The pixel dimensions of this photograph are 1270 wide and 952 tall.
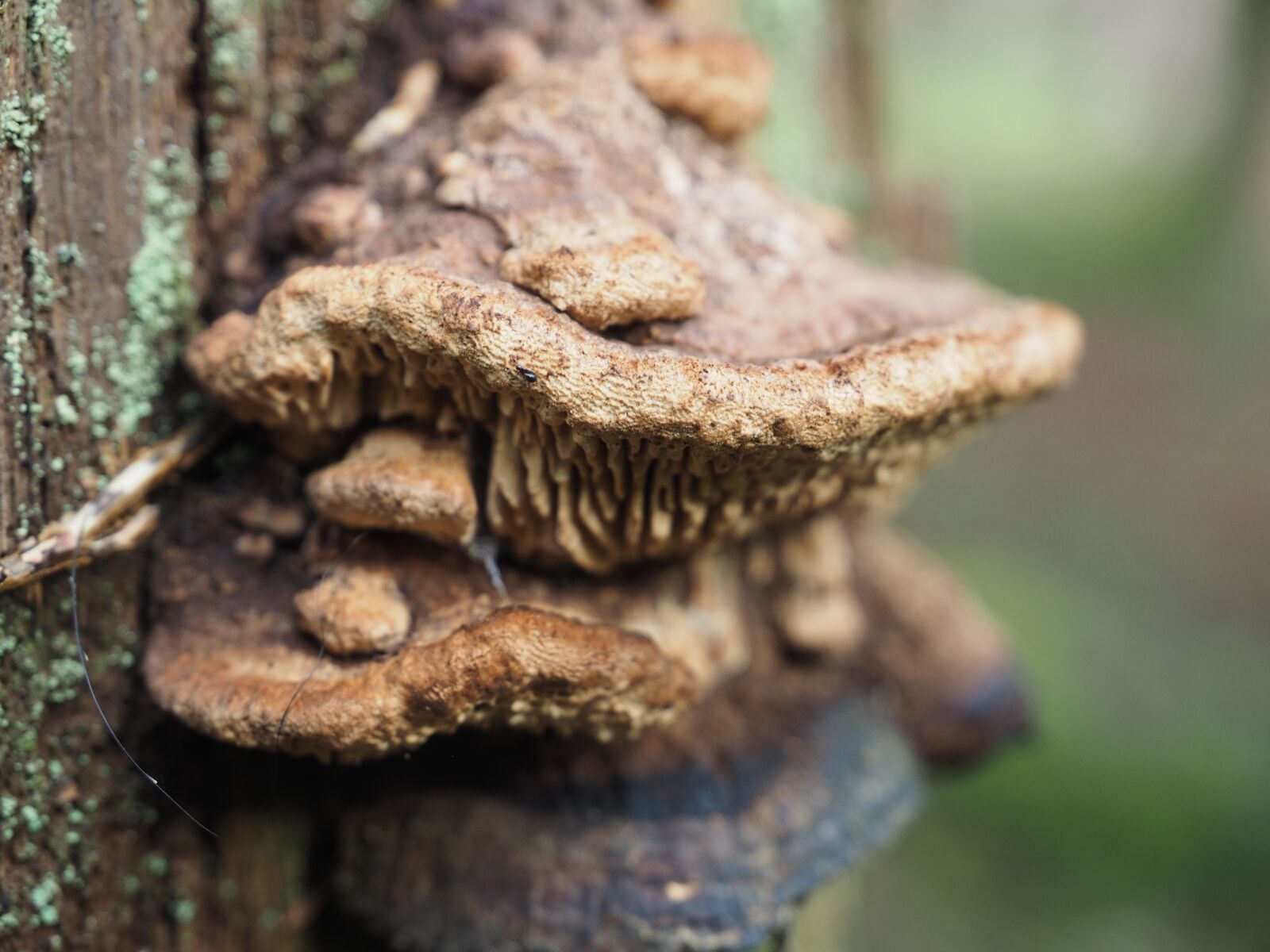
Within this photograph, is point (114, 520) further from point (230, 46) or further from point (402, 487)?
point (230, 46)

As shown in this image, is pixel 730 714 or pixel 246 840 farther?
pixel 730 714

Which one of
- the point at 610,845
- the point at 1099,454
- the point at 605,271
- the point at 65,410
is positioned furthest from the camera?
the point at 1099,454

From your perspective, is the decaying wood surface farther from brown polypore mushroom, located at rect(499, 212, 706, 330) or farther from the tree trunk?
brown polypore mushroom, located at rect(499, 212, 706, 330)

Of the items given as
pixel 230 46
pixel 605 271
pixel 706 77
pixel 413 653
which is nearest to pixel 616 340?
pixel 605 271

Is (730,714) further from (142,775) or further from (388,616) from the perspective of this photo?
(142,775)

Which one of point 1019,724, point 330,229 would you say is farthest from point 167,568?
point 1019,724

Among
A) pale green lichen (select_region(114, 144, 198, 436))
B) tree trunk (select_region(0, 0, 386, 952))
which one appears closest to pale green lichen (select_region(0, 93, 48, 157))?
tree trunk (select_region(0, 0, 386, 952))

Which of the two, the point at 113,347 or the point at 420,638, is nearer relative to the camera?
the point at 420,638

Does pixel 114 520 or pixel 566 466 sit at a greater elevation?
pixel 566 466
